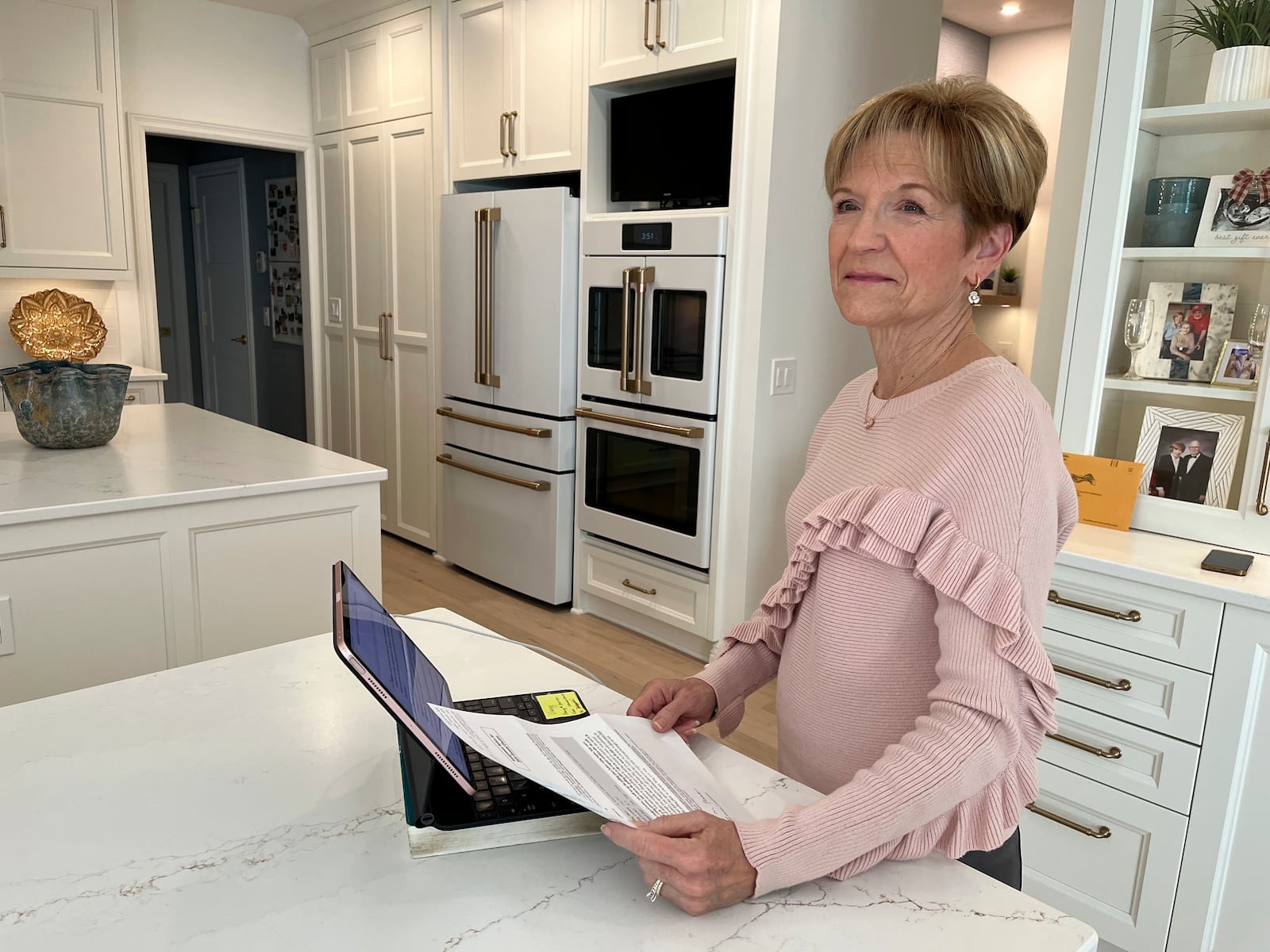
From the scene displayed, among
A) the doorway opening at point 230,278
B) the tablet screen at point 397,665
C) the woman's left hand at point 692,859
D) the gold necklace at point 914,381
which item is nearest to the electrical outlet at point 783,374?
the gold necklace at point 914,381

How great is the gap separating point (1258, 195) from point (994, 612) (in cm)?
153

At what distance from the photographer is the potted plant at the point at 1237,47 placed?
1.76 meters

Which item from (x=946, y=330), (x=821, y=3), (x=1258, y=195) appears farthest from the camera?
(x=821, y=3)

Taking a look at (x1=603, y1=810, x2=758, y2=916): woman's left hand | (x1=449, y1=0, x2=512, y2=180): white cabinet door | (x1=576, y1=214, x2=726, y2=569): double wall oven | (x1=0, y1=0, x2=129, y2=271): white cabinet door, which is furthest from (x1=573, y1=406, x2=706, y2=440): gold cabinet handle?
(x1=0, y1=0, x2=129, y2=271): white cabinet door

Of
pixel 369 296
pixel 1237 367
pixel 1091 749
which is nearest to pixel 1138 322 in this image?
pixel 1237 367

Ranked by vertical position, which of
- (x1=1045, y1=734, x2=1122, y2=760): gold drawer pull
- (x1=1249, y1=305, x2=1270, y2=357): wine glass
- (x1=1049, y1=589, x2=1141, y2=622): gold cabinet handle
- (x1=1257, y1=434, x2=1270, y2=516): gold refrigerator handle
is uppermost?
(x1=1249, y1=305, x2=1270, y2=357): wine glass

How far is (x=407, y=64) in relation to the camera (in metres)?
4.14

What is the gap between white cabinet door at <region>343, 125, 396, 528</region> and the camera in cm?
449

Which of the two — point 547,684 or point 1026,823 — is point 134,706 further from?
point 1026,823

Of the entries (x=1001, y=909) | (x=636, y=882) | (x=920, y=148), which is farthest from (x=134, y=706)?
(x=920, y=148)

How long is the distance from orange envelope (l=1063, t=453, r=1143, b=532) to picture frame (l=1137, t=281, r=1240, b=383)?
8.4 inches

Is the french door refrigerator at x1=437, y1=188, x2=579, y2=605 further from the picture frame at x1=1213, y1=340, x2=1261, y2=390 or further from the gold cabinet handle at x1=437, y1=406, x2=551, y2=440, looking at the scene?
the picture frame at x1=1213, y1=340, x2=1261, y2=390

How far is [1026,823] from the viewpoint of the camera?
1.91 meters

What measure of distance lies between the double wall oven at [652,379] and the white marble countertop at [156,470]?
1.20 metres
